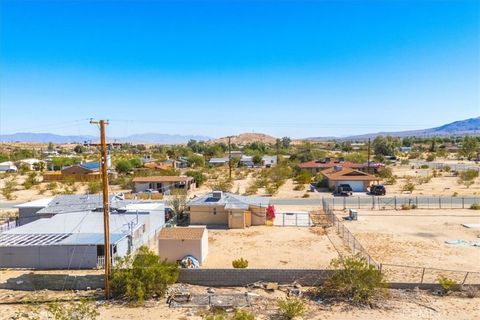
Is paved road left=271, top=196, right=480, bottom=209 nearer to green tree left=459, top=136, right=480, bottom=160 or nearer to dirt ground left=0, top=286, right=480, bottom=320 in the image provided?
dirt ground left=0, top=286, right=480, bottom=320

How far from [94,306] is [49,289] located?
371 centimetres

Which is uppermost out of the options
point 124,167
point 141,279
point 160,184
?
point 124,167

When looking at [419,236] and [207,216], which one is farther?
[207,216]

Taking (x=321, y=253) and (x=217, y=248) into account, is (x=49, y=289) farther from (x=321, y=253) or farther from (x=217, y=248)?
(x=321, y=253)

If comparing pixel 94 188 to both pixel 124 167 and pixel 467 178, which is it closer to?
pixel 124 167

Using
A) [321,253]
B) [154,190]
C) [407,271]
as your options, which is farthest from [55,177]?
[407,271]

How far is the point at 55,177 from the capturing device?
72125mm

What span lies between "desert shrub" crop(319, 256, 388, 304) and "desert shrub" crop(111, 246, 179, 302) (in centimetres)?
792

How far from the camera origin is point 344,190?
55.9 metres

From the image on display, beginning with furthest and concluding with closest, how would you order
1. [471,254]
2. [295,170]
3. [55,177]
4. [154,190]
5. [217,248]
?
[295,170]
[55,177]
[154,190]
[217,248]
[471,254]

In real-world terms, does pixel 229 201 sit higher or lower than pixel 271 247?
higher

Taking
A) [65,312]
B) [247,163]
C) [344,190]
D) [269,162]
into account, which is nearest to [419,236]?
[344,190]

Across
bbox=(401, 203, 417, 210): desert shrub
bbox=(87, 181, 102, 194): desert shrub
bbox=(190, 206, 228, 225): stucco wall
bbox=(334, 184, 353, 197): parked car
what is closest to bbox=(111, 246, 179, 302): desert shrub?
bbox=(190, 206, 228, 225): stucco wall

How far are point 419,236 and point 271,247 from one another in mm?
12010
